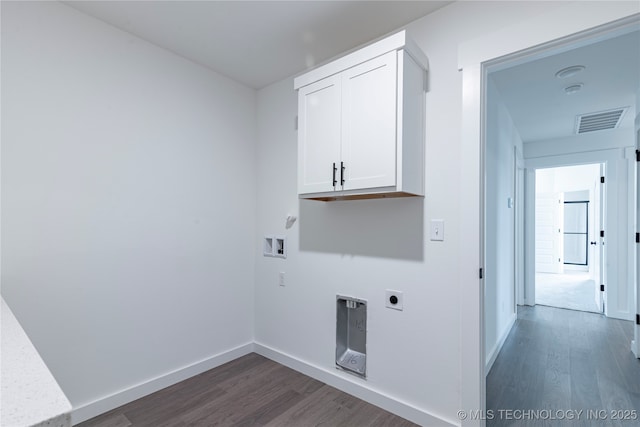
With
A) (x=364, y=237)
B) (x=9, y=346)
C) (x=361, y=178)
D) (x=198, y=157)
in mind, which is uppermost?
(x=198, y=157)

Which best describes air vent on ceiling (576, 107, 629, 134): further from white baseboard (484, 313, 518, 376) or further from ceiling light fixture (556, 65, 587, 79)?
white baseboard (484, 313, 518, 376)

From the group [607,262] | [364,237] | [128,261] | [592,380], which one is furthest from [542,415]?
[607,262]

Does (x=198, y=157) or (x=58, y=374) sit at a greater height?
(x=198, y=157)

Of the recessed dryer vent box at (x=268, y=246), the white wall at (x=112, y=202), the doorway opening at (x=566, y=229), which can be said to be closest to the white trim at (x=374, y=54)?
the white wall at (x=112, y=202)

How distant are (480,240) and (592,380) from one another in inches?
76.3

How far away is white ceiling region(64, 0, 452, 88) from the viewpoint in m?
1.91

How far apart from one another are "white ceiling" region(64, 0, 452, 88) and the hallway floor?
5015mm

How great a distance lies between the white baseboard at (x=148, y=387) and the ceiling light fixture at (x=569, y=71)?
3710 mm

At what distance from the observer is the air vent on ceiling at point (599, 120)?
3.65 metres

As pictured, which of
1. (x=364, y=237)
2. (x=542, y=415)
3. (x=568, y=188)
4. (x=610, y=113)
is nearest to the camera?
(x=542, y=415)

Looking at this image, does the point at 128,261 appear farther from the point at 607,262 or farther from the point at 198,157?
the point at 607,262

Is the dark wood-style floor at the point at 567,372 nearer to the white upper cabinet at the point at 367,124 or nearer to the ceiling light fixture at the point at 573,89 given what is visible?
the white upper cabinet at the point at 367,124

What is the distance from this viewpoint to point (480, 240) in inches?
68.2

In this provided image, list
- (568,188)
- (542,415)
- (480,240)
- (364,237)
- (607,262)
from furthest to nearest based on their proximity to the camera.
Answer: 1. (568,188)
2. (607,262)
3. (364,237)
4. (542,415)
5. (480,240)
